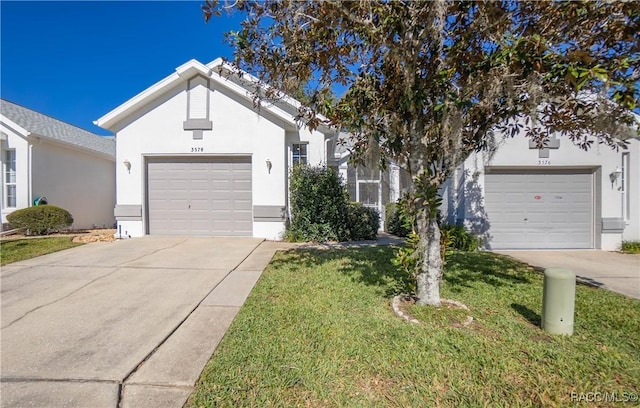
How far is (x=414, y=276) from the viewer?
411 cm

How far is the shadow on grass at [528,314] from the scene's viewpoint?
3.88 m

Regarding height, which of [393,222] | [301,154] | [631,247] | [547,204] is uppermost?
[301,154]

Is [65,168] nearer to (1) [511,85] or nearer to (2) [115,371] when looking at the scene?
(2) [115,371]

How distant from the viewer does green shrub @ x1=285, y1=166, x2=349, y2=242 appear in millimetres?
9773

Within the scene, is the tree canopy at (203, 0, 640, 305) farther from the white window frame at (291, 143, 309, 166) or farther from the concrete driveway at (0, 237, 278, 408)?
the white window frame at (291, 143, 309, 166)

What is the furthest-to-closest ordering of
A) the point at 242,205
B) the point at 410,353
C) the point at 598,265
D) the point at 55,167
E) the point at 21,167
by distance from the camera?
the point at 55,167 → the point at 21,167 → the point at 242,205 → the point at 598,265 → the point at 410,353

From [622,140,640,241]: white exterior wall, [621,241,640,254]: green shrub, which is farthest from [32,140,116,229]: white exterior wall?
[622,140,640,241]: white exterior wall

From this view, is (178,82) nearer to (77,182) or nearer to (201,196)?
(201,196)

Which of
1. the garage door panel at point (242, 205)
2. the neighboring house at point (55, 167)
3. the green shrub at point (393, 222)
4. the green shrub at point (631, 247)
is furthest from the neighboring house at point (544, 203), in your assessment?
the neighboring house at point (55, 167)

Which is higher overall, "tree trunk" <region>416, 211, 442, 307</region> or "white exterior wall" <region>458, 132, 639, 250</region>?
"white exterior wall" <region>458, 132, 639, 250</region>

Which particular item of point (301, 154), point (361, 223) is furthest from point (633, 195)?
point (301, 154)

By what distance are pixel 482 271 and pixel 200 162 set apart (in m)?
9.25

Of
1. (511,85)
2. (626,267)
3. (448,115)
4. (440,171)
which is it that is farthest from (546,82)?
(626,267)

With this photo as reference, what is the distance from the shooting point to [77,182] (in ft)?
45.3
